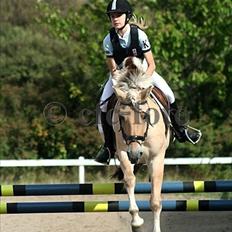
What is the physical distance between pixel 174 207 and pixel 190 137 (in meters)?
0.84

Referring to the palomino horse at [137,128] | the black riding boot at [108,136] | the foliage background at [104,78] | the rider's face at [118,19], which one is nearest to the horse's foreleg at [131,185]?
the palomino horse at [137,128]

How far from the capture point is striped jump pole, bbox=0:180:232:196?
5715 millimetres

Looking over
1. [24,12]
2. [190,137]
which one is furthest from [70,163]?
[24,12]

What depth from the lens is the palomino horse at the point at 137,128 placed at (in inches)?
192

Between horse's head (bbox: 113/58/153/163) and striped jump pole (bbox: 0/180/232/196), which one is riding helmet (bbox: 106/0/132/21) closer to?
horse's head (bbox: 113/58/153/163)

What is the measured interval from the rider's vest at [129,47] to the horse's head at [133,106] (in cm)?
32

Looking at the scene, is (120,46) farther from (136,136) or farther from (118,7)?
(136,136)

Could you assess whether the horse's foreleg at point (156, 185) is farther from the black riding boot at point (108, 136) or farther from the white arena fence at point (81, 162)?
the white arena fence at point (81, 162)

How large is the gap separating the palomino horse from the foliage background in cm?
902

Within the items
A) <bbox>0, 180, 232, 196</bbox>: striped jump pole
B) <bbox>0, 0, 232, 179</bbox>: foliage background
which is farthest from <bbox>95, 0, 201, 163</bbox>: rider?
<bbox>0, 0, 232, 179</bbox>: foliage background

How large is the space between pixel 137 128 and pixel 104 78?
10254 millimetres

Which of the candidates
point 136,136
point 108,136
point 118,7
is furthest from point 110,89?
point 136,136

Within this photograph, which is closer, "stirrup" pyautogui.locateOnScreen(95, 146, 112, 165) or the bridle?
the bridle

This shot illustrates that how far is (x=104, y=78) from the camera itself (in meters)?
15.1
